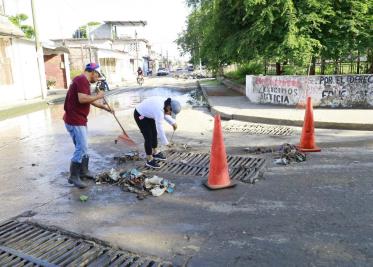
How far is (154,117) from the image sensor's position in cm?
581

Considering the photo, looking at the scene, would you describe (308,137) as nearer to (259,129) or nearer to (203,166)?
(203,166)

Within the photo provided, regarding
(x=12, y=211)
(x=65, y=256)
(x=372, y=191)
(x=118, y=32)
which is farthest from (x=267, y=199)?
(x=118, y=32)

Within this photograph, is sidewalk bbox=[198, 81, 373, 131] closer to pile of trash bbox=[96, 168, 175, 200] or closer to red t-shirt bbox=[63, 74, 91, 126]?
pile of trash bbox=[96, 168, 175, 200]

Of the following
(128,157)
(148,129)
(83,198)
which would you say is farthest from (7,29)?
(83,198)

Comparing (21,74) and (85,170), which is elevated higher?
(21,74)

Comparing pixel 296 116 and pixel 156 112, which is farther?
pixel 296 116

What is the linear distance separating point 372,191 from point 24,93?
21.6m

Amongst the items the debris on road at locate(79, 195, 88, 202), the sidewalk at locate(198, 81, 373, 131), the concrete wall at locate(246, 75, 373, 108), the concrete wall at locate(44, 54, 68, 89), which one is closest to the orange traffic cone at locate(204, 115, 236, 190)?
the debris on road at locate(79, 195, 88, 202)

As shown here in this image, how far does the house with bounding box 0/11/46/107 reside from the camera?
20484 millimetres

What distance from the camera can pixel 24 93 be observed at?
74.2 feet

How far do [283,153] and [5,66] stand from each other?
734 inches

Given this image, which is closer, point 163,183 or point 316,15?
point 163,183

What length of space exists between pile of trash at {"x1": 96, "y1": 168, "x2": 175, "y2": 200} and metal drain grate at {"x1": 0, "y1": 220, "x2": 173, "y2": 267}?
51.7 inches

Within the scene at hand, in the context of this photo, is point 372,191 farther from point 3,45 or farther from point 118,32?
point 118,32
